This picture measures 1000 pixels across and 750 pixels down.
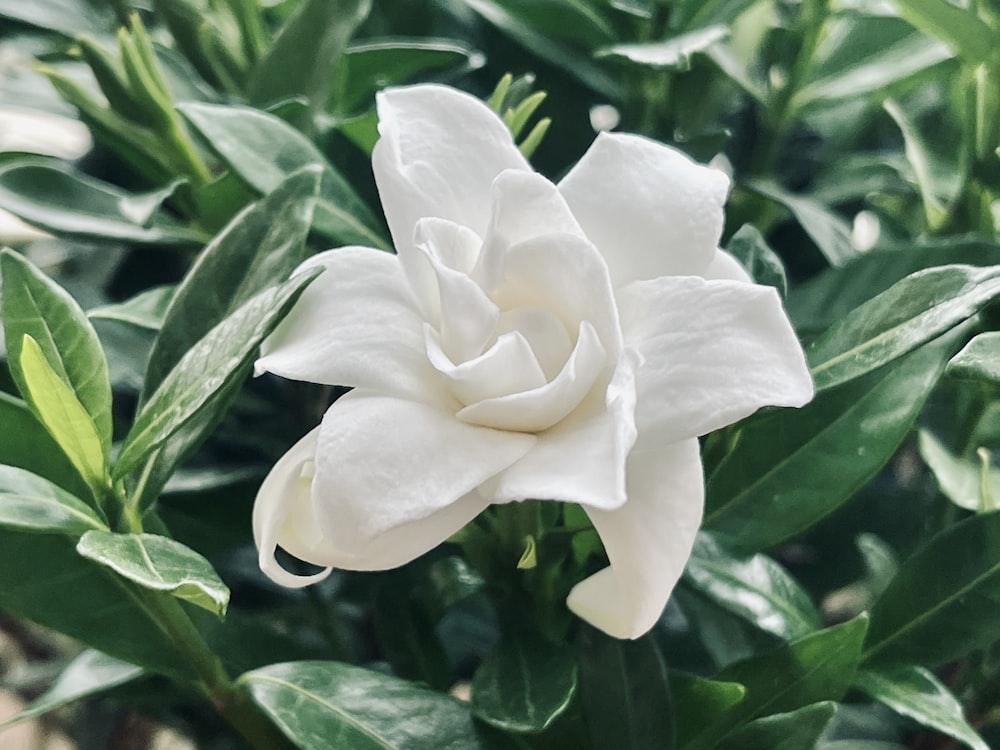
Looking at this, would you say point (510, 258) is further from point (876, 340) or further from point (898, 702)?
point (898, 702)

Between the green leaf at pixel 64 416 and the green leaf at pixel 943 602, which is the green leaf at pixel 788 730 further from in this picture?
the green leaf at pixel 64 416

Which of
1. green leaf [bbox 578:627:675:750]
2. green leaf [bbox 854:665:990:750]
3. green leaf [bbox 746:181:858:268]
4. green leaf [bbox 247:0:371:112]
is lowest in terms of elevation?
green leaf [bbox 854:665:990:750]

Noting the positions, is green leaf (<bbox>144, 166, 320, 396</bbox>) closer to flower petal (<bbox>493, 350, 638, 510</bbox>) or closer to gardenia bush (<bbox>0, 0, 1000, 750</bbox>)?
gardenia bush (<bbox>0, 0, 1000, 750</bbox>)

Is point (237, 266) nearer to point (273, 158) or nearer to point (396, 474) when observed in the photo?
point (273, 158)

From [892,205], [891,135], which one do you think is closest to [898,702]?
[892,205]

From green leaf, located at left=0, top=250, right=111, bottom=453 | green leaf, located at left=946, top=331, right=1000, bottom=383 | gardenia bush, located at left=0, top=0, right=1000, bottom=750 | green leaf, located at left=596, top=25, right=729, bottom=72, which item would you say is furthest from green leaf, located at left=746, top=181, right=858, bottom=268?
green leaf, located at left=0, top=250, right=111, bottom=453

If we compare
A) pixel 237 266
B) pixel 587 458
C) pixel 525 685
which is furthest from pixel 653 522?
pixel 237 266
